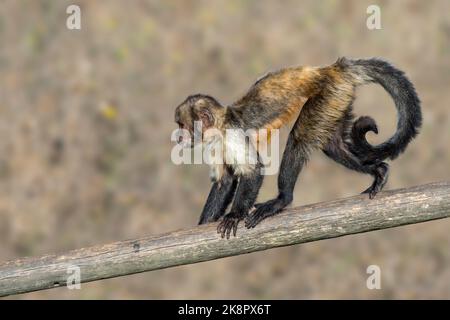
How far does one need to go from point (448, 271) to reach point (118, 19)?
220 inches

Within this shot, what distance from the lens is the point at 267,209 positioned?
5.71 meters

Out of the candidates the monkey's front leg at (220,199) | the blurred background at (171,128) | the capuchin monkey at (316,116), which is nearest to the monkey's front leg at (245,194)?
Answer: the capuchin monkey at (316,116)

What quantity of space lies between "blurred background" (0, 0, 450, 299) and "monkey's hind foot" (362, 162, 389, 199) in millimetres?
4917

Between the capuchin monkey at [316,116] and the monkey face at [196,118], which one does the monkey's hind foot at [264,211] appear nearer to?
the capuchin monkey at [316,116]

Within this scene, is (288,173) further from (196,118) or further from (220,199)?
(196,118)

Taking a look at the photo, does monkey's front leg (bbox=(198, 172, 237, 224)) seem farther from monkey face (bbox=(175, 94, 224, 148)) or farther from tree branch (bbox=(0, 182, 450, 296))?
tree branch (bbox=(0, 182, 450, 296))

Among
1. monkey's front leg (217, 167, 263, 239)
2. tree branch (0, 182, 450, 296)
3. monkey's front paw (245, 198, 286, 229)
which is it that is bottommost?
tree branch (0, 182, 450, 296)

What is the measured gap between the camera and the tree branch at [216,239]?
5473 millimetres

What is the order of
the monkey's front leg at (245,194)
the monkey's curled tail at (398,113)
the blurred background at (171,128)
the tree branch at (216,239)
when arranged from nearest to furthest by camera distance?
the tree branch at (216,239)
the monkey's front leg at (245,194)
the monkey's curled tail at (398,113)
the blurred background at (171,128)

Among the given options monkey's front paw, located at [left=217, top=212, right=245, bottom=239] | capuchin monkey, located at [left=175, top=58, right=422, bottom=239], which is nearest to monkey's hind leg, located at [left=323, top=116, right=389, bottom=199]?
capuchin monkey, located at [left=175, top=58, right=422, bottom=239]

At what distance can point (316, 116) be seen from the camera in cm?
609

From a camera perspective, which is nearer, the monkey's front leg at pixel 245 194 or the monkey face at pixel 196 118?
the monkey's front leg at pixel 245 194

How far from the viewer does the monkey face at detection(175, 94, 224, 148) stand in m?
6.07

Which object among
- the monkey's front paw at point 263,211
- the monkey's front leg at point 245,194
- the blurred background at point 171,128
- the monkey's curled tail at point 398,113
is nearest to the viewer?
the monkey's front paw at point 263,211
